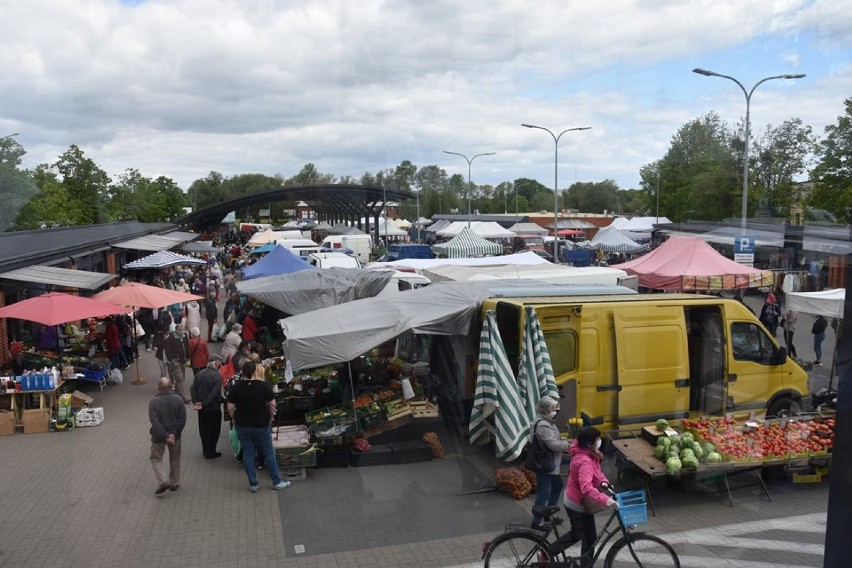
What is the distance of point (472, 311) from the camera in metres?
7.67

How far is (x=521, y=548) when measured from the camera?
4645mm

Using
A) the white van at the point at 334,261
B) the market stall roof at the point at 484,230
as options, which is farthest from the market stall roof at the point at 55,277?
the market stall roof at the point at 484,230

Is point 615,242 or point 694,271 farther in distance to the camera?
point 615,242

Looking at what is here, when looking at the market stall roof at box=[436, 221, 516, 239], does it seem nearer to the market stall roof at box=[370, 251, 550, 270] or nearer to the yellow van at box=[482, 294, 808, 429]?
the market stall roof at box=[370, 251, 550, 270]

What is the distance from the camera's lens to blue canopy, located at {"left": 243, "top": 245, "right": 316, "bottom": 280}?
16312 mm

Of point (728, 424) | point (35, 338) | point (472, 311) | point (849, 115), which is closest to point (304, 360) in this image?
point (472, 311)

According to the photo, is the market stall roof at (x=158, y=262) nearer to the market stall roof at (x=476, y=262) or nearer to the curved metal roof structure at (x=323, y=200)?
the curved metal roof structure at (x=323, y=200)

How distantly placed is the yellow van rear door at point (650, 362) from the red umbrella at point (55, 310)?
7.44 metres

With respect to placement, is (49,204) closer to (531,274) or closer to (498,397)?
(531,274)

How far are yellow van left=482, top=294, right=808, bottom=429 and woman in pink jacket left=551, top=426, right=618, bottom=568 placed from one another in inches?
94.0

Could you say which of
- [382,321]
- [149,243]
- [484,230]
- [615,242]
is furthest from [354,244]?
[382,321]

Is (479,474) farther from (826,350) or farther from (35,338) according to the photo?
(35,338)

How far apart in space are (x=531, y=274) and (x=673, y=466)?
21.7ft

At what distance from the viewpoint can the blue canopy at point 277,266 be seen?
16312 mm
